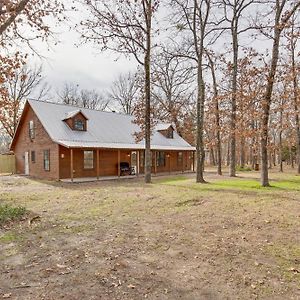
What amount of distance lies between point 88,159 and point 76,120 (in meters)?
3.08

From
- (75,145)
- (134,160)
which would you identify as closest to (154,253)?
(75,145)

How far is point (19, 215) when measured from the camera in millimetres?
7719

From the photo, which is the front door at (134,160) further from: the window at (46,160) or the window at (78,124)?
the window at (46,160)

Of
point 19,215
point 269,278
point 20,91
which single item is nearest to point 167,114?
point 20,91

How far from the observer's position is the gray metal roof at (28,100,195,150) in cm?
1956

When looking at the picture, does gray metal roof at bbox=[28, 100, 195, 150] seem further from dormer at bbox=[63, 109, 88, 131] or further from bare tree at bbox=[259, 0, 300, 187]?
bare tree at bbox=[259, 0, 300, 187]

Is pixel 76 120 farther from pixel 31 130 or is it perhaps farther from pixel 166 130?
pixel 166 130

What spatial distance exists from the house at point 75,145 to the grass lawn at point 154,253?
1055 centimetres

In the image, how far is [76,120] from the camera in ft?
68.8

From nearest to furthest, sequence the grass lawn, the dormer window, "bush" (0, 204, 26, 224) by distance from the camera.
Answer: the grass lawn → "bush" (0, 204, 26, 224) → the dormer window

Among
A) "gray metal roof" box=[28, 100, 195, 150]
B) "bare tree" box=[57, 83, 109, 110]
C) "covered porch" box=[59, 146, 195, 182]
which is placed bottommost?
"covered porch" box=[59, 146, 195, 182]

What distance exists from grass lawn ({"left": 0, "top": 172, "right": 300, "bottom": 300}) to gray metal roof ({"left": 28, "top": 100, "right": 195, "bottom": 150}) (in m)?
11.0

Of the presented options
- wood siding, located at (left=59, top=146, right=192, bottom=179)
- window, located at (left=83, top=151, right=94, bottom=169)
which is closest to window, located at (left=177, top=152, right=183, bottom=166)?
wood siding, located at (left=59, top=146, right=192, bottom=179)

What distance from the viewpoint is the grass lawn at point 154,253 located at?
144 inches
